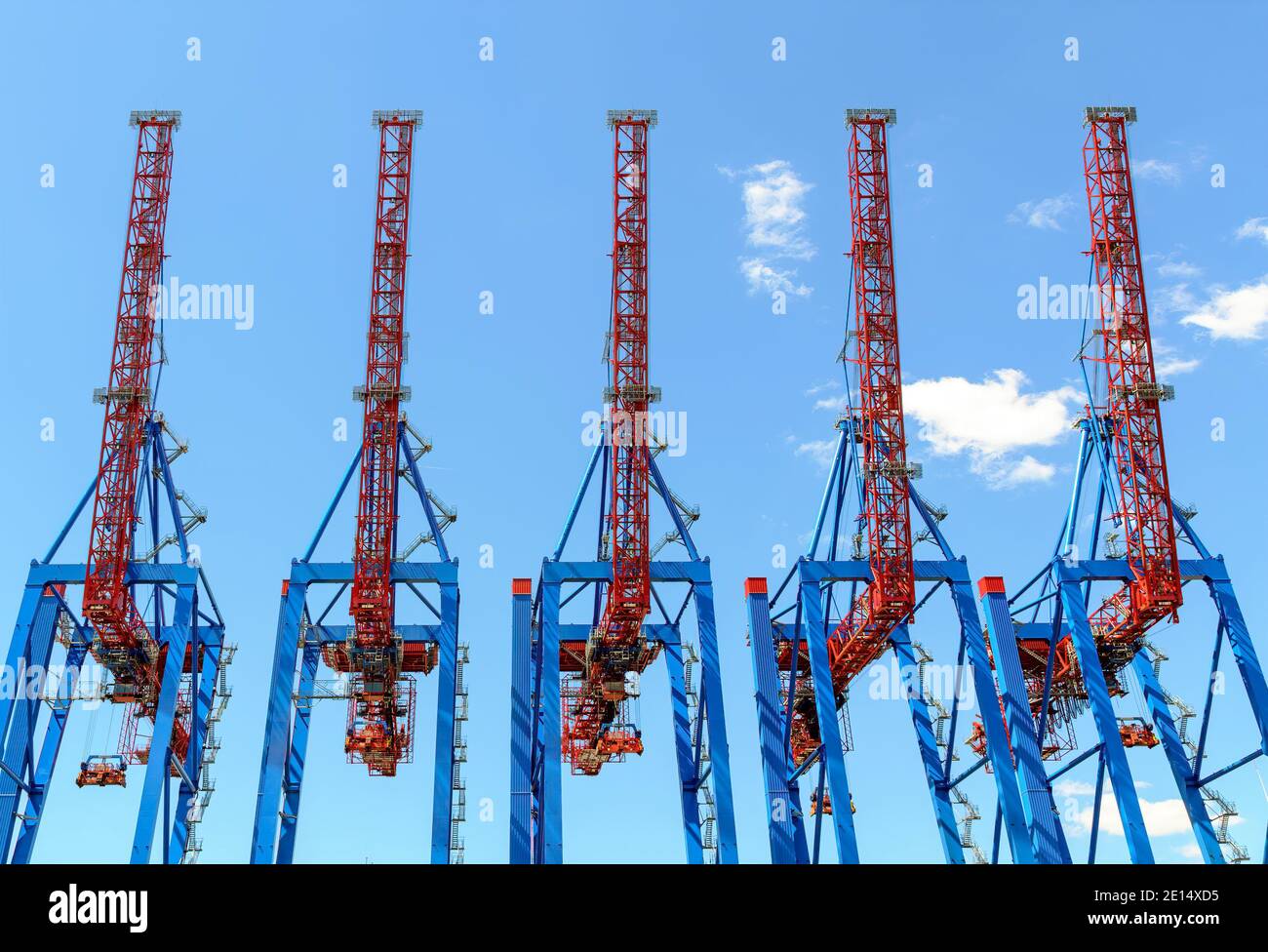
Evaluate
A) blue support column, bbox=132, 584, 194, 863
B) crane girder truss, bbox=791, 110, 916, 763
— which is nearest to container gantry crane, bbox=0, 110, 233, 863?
blue support column, bbox=132, 584, 194, 863

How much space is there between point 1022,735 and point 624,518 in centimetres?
1923

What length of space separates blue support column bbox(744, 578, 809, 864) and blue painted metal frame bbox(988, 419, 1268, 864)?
1005 cm

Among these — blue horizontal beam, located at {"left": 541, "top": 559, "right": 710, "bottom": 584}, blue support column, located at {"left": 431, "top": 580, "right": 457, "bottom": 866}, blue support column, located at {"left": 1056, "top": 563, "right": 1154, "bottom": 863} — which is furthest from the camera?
blue horizontal beam, located at {"left": 541, "top": 559, "right": 710, "bottom": 584}

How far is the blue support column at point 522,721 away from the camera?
50.6 m

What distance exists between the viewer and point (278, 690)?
55.1 metres

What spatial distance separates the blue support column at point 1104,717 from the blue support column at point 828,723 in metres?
11.4

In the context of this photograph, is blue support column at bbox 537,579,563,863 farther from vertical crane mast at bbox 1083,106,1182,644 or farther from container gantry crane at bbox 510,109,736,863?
vertical crane mast at bbox 1083,106,1182,644

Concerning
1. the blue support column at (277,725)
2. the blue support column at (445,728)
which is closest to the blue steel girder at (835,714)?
the blue support column at (445,728)

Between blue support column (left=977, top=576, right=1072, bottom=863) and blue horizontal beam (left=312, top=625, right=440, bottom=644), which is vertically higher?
blue horizontal beam (left=312, top=625, right=440, bottom=644)

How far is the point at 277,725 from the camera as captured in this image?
54.2 metres

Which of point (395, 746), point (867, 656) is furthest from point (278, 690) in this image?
point (867, 656)

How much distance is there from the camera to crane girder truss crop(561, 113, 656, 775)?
187 feet
